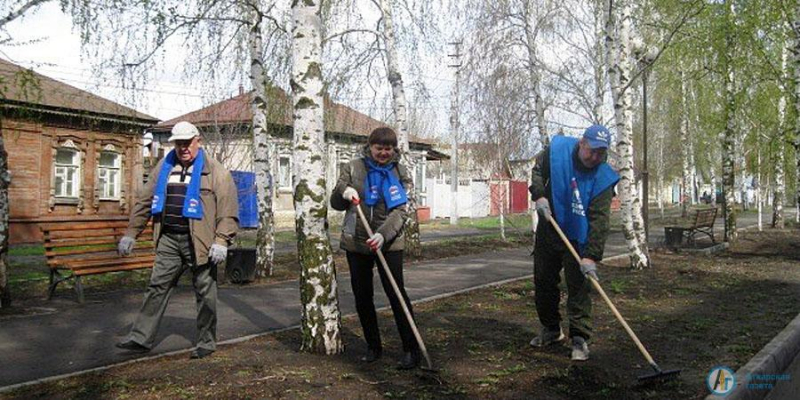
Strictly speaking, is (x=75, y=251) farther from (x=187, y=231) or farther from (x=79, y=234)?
(x=187, y=231)

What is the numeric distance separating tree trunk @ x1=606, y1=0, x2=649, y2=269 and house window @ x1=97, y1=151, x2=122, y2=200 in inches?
739

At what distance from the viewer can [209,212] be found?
522 centimetres

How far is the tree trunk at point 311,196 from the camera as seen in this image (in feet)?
16.7

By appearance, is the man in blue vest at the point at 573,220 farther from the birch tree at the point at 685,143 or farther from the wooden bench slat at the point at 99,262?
the birch tree at the point at 685,143

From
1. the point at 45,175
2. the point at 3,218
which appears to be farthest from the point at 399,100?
the point at 45,175

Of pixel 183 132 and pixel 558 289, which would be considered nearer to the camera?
pixel 183 132

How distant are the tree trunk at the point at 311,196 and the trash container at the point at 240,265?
501 centimetres

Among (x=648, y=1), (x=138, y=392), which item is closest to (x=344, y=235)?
(x=138, y=392)

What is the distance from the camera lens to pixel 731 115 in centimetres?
1727

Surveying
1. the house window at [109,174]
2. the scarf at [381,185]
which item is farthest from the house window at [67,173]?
the scarf at [381,185]

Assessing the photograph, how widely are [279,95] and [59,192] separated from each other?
1455 centimetres

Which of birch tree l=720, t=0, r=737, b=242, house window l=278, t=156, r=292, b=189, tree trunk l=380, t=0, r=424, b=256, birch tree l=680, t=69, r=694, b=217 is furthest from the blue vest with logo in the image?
birch tree l=680, t=69, r=694, b=217

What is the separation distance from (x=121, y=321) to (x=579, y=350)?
4.79 metres

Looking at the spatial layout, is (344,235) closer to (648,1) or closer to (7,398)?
(7,398)
